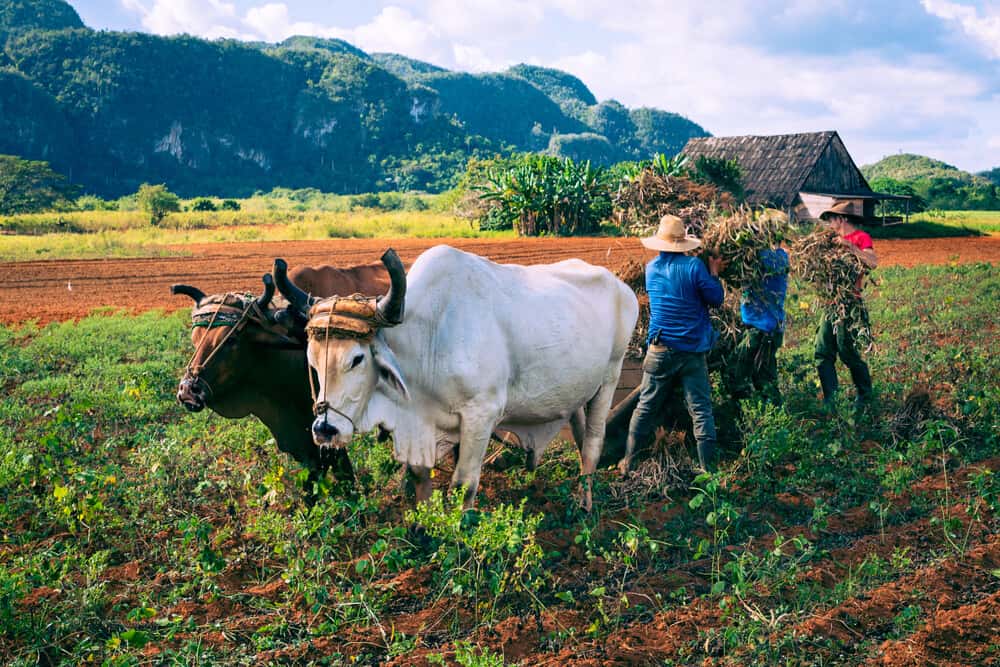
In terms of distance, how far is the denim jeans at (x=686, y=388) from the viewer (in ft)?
18.8

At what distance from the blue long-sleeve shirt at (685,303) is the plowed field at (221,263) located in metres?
8.29

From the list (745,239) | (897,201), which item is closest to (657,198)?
(745,239)

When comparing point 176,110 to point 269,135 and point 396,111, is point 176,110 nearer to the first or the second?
point 269,135

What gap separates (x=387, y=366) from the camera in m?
4.29

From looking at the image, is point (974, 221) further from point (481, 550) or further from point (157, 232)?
point (481, 550)

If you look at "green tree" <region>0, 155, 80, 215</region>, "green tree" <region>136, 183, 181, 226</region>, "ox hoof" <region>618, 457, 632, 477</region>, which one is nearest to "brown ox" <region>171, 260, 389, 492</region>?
"ox hoof" <region>618, 457, 632, 477</region>

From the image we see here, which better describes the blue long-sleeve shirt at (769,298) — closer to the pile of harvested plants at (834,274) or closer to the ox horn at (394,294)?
the pile of harvested plants at (834,274)

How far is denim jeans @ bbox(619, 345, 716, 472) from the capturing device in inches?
226

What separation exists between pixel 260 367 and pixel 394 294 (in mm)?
1255

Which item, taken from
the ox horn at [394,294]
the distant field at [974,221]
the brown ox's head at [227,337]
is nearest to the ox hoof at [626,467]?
the ox horn at [394,294]

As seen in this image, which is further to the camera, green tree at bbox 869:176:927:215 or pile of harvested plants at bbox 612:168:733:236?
green tree at bbox 869:176:927:215

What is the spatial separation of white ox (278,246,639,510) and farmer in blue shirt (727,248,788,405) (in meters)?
1.34

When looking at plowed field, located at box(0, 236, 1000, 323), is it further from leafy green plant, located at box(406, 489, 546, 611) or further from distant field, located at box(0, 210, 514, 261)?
leafy green plant, located at box(406, 489, 546, 611)

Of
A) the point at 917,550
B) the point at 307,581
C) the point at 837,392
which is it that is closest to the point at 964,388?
the point at 837,392
